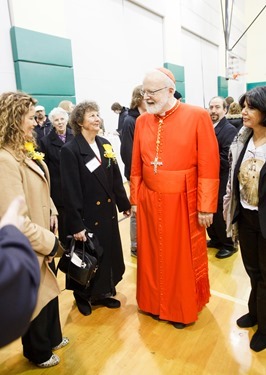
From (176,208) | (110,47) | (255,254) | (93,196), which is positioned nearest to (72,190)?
(93,196)

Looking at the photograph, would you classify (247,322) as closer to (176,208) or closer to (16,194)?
(176,208)

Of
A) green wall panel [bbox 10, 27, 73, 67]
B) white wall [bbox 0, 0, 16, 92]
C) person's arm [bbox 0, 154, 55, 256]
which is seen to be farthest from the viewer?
green wall panel [bbox 10, 27, 73, 67]

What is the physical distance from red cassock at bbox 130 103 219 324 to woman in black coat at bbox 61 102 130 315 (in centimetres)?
25

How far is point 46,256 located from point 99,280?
2.93ft

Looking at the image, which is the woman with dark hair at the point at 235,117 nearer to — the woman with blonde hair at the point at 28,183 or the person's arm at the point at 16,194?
the woman with blonde hair at the point at 28,183

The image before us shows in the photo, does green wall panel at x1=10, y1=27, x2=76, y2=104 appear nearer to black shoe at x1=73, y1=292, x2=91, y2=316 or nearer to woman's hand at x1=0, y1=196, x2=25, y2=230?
black shoe at x1=73, y1=292, x2=91, y2=316

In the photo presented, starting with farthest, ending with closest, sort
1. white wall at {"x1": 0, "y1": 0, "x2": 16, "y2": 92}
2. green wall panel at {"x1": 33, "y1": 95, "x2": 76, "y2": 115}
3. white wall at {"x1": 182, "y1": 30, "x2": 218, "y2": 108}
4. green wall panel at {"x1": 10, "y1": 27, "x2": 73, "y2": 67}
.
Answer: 1. white wall at {"x1": 182, "y1": 30, "x2": 218, "y2": 108}
2. green wall panel at {"x1": 33, "y1": 95, "x2": 76, "y2": 115}
3. green wall panel at {"x1": 10, "y1": 27, "x2": 73, "y2": 67}
4. white wall at {"x1": 0, "y1": 0, "x2": 16, "y2": 92}

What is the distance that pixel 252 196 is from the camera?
182 cm

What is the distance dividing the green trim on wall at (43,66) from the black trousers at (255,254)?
155 inches

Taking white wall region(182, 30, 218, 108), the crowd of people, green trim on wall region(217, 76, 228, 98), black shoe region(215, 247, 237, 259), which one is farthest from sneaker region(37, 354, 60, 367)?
green trim on wall region(217, 76, 228, 98)

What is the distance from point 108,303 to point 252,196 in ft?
4.59

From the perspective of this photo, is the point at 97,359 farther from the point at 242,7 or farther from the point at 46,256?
the point at 242,7

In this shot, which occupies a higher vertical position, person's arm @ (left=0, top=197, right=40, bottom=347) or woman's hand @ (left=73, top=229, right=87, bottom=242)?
person's arm @ (left=0, top=197, right=40, bottom=347)

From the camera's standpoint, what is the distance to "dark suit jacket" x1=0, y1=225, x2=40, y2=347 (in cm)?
65
